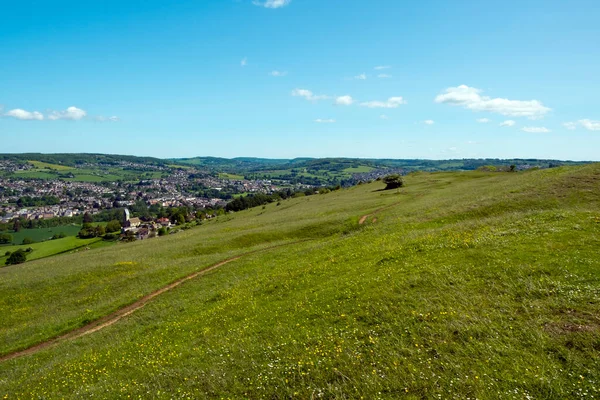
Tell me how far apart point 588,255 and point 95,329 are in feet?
111

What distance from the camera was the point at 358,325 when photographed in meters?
15.3

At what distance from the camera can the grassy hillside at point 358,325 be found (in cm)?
1133

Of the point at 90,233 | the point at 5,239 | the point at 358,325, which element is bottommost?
the point at 5,239

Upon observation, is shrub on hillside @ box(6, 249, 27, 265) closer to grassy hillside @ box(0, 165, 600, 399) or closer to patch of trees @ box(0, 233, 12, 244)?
patch of trees @ box(0, 233, 12, 244)

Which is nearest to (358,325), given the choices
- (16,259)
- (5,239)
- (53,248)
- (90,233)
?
(16,259)

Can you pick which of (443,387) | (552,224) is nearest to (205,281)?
(443,387)

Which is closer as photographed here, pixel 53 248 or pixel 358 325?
pixel 358 325

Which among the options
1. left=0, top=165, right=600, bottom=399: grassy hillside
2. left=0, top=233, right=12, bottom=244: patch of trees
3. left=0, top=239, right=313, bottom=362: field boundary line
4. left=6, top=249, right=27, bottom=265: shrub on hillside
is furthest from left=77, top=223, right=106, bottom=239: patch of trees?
left=0, top=239, right=313, bottom=362: field boundary line

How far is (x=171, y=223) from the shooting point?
159375 millimetres

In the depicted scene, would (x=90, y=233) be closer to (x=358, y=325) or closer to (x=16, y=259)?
(x=16, y=259)

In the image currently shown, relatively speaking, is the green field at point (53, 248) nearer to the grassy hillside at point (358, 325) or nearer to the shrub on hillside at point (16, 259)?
→ the shrub on hillside at point (16, 259)

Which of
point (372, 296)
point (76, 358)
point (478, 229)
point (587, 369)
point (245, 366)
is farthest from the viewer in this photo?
point (478, 229)

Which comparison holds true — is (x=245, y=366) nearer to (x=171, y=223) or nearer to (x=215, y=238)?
(x=215, y=238)

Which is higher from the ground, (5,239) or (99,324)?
(99,324)
